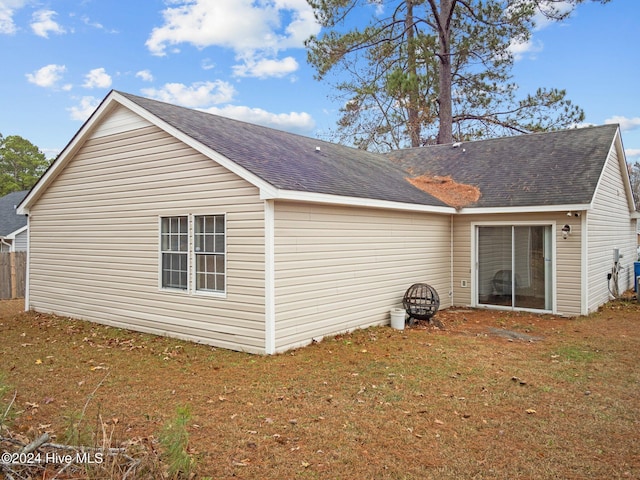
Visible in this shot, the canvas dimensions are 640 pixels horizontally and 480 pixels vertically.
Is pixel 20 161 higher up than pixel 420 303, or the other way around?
pixel 20 161

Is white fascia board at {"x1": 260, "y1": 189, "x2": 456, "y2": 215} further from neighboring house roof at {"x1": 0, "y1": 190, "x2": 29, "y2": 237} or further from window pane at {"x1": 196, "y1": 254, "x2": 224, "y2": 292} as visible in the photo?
neighboring house roof at {"x1": 0, "y1": 190, "x2": 29, "y2": 237}

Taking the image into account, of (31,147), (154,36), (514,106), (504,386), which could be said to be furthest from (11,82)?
(31,147)

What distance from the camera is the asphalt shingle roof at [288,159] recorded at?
7.69 metres

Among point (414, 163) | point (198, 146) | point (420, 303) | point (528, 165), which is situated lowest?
point (420, 303)

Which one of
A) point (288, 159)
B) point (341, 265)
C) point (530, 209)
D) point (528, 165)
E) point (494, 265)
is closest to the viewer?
point (341, 265)

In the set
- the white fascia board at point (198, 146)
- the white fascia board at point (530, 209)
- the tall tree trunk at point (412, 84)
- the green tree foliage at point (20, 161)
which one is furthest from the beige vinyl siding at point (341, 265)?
the green tree foliage at point (20, 161)

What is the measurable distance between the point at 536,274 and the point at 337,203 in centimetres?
581

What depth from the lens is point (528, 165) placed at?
40.6 ft

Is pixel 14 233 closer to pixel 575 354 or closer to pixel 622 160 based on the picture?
pixel 575 354

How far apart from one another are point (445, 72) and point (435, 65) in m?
1.79

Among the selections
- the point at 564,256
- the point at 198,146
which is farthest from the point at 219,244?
the point at 564,256

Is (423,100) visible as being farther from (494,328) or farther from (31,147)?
(31,147)

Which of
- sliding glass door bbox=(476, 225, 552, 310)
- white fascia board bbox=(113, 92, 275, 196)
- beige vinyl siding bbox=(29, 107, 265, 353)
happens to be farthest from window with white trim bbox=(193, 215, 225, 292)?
sliding glass door bbox=(476, 225, 552, 310)

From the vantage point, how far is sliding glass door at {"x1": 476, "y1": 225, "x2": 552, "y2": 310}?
35.3 feet
